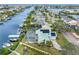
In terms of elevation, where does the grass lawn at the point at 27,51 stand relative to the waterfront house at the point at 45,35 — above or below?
Result: below

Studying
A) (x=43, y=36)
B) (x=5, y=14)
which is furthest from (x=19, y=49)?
(x=5, y=14)

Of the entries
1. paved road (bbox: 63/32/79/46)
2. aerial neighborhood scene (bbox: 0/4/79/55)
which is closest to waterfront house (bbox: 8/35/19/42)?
aerial neighborhood scene (bbox: 0/4/79/55)

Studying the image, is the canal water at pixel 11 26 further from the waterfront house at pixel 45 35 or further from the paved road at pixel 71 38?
the paved road at pixel 71 38

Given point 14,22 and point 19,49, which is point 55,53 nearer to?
point 19,49

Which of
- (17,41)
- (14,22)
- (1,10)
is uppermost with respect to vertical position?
(1,10)

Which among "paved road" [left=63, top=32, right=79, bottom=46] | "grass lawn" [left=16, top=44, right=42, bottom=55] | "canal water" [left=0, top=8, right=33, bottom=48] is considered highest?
"canal water" [left=0, top=8, right=33, bottom=48]

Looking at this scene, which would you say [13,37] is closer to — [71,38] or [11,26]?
[11,26]

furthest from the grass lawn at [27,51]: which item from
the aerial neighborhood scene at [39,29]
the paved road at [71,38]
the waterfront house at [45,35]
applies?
the paved road at [71,38]

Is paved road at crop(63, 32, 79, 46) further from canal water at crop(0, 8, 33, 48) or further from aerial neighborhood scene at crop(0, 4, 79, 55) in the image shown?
canal water at crop(0, 8, 33, 48)

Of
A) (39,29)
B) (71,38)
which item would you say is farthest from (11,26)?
(71,38)
